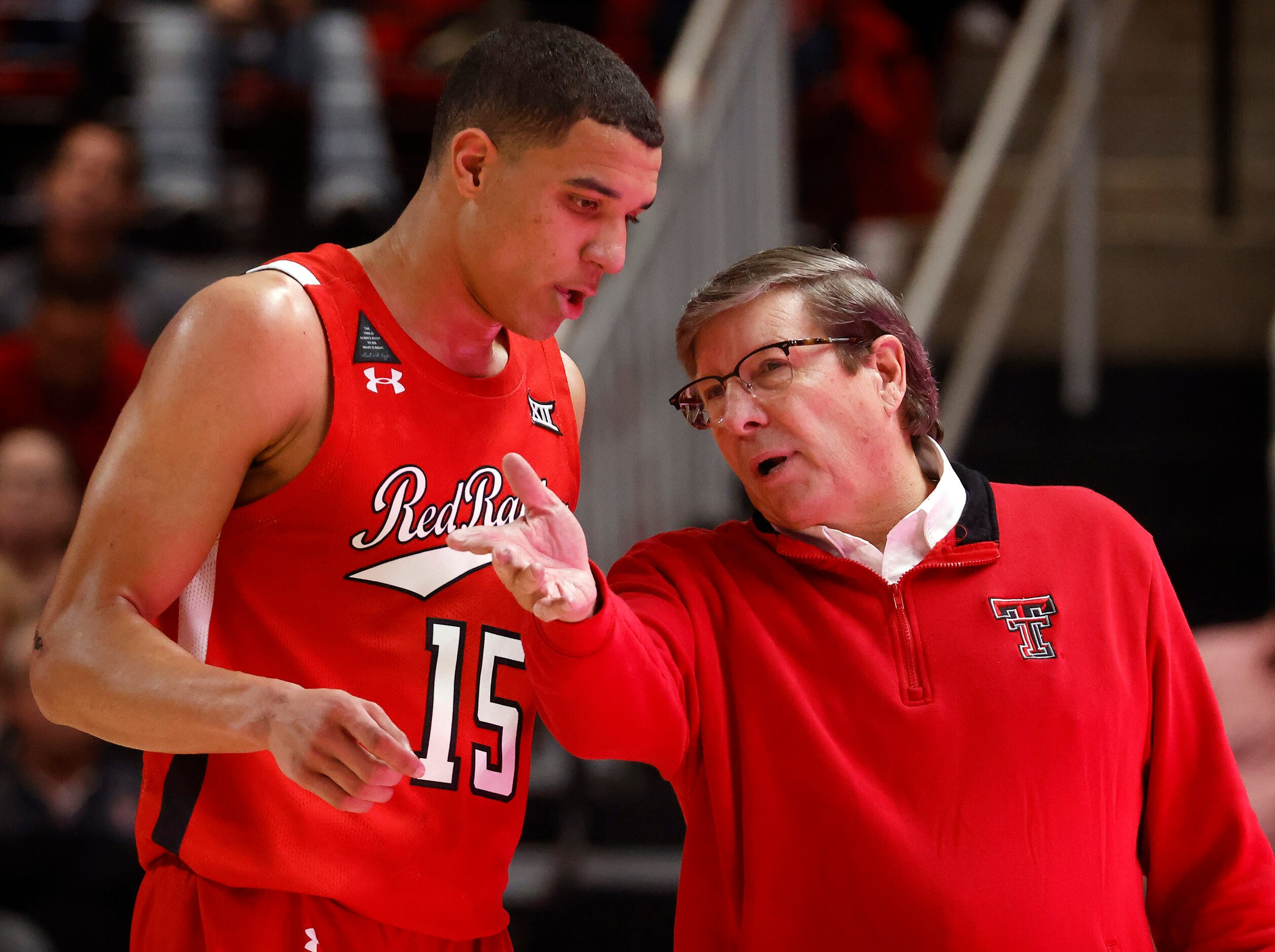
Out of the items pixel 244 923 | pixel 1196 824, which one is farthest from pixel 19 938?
pixel 1196 824

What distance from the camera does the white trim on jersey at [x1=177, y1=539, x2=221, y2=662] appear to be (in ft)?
6.44

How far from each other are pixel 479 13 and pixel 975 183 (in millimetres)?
3738

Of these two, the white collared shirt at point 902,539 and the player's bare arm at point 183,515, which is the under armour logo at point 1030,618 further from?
the player's bare arm at point 183,515

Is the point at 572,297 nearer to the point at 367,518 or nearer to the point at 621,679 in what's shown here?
the point at 367,518

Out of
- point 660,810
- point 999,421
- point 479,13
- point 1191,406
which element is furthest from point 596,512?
point 479,13

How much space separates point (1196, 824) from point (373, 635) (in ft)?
→ 3.94

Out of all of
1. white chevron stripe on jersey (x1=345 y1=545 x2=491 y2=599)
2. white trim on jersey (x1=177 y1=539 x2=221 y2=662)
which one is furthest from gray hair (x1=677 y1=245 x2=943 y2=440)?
white trim on jersey (x1=177 y1=539 x2=221 y2=662)

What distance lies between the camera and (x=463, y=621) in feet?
6.68

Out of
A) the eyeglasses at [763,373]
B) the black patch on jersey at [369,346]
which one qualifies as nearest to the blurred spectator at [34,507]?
the black patch on jersey at [369,346]

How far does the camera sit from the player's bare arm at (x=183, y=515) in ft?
5.57

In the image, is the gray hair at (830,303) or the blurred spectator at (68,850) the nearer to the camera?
the gray hair at (830,303)

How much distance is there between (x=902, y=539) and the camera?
2184mm

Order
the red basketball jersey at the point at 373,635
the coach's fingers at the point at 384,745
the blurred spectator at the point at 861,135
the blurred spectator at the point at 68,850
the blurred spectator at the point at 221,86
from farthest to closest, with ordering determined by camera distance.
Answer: the blurred spectator at the point at 861,135 → the blurred spectator at the point at 221,86 → the blurred spectator at the point at 68,850 → the red basketball jersey at the point at 373,635 → the coach's fingers at the point at 384,745

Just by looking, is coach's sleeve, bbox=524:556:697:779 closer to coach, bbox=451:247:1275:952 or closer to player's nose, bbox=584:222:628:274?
coach, bbox=451:247:1275:952
